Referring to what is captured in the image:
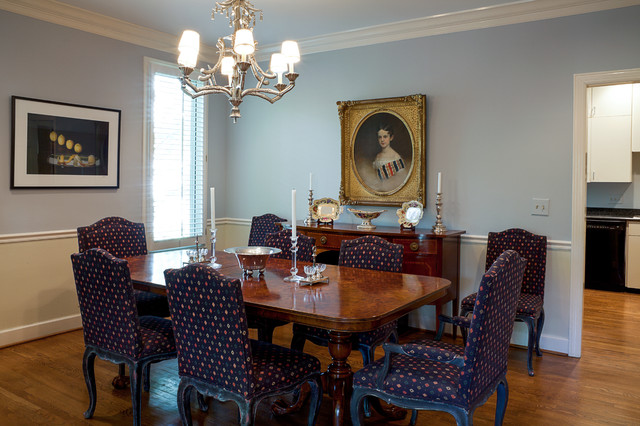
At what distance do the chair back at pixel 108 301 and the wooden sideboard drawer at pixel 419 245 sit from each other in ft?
7.35

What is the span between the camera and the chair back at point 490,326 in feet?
6.55

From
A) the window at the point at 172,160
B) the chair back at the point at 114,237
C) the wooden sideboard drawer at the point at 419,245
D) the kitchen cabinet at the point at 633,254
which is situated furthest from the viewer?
the kitchen cabinet at the point at 633,254

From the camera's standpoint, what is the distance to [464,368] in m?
2.01

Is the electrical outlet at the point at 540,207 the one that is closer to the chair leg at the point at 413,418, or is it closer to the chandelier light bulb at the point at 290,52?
the chair leg at the point at 413,418

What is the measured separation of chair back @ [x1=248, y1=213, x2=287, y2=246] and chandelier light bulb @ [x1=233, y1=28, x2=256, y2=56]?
92.6 inches

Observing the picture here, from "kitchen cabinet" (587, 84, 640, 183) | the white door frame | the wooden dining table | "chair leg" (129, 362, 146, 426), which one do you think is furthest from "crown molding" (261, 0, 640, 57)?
"chair leg" (129, 362, 146, 426)

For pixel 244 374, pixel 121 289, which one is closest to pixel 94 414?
pixel 121 289

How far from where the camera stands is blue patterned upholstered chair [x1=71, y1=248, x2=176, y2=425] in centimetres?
249

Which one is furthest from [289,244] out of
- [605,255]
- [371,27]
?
[605,255]

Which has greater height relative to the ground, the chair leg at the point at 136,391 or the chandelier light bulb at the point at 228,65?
the chandelier light bulb at the point at 228,65

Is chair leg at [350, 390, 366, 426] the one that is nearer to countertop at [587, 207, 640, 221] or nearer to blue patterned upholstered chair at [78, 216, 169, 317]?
blue patterned upholstered chair at [78, 216, 169, 317]

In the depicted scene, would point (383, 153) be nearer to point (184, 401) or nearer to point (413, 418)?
point (413, 418)

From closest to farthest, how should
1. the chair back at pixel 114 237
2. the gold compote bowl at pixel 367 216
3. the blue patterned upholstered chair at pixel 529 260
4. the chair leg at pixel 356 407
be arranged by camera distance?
1. the chair leg at pixel 356 407
2. the chair back at pixel 114 237
3. the blue patterned upholstered chair at pixel 529 260
4. the gold compote bowl at pixel 367 216

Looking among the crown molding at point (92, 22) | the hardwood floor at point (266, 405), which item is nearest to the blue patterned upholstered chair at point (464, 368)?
the hardwood floor at point (266, 405)
